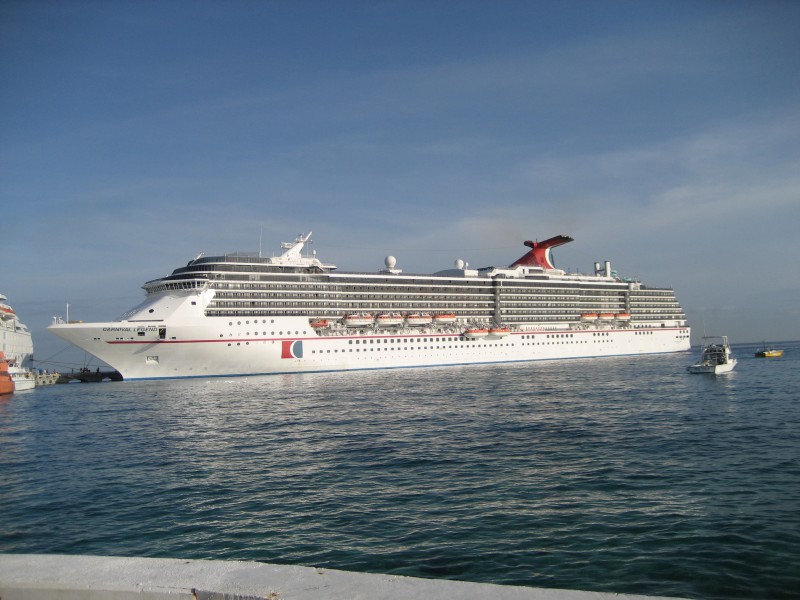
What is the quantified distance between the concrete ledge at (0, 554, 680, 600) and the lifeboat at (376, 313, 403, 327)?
66.9 meters

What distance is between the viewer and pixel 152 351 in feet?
187

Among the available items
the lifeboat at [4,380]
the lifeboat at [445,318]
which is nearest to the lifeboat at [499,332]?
the lifeboat at [445,318]

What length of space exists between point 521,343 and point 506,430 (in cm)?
6075

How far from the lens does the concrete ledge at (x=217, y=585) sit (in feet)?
13.6

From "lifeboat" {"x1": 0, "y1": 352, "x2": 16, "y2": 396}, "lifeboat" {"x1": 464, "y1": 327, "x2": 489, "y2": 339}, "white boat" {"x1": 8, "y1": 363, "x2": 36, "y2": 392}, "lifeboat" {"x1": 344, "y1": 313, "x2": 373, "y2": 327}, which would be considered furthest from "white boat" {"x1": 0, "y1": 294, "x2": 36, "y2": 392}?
"lifeboat" {"x1": 464, "y1": 327, "x2": 489, "y2": 339}

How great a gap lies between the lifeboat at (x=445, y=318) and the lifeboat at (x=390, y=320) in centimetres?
556

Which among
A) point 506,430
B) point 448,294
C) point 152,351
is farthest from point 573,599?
point 448,294

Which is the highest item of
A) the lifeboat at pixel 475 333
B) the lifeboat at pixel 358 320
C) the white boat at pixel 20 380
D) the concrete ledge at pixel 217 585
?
the lifeboat at pixel 358 320

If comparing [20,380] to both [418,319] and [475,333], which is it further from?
[475,333]

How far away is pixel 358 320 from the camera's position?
227ft

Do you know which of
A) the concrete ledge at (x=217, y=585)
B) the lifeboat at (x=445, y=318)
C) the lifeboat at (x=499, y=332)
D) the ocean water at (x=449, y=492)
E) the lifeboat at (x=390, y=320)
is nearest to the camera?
the concrete ledge at (x=217, y=585)

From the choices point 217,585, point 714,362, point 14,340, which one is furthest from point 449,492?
point 14,340

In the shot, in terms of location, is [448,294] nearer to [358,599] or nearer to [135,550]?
[135,550]

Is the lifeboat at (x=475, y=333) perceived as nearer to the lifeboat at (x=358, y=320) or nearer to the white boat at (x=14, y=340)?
the lifeboat at (x=358, y=320)
